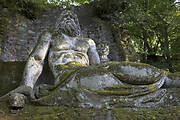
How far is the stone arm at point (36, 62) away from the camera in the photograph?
2.82 meters

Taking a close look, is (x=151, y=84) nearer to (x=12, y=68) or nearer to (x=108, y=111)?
(x=108, y=111)

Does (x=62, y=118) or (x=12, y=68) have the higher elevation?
(x=12, y=68)

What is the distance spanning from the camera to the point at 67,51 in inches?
129

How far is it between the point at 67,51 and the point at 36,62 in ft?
1.75

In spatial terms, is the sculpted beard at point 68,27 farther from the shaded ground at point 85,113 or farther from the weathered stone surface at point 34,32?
the weathered stone surface at point 34,32

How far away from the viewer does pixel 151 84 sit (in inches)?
88.9

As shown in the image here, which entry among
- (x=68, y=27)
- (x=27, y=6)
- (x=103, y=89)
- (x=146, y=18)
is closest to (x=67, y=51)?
(x=68, y=27)

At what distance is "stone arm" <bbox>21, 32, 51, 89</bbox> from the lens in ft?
9.26

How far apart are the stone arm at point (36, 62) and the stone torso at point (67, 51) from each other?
0.11 meters

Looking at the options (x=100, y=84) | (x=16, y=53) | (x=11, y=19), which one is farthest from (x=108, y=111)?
(x=11, y=19)

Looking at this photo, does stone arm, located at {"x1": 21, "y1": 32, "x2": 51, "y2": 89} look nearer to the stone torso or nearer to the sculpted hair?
the stone torso

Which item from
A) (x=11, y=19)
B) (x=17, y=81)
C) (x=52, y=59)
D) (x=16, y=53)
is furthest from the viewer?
(x=11, y=19)

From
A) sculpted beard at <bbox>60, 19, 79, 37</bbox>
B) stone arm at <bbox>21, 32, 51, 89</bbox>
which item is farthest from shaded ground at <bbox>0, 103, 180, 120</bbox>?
sculpted beard at <bbox>60, 19, 79, 37</bbox>

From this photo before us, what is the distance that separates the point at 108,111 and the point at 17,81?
209 cm
